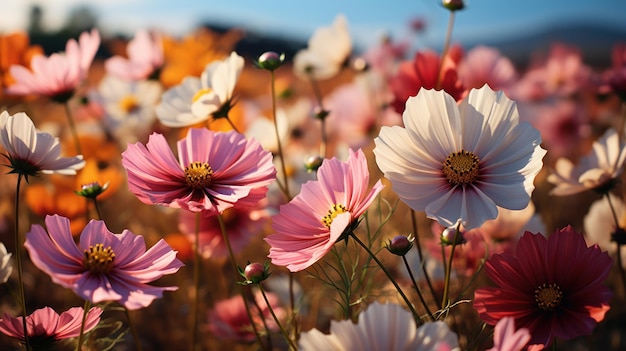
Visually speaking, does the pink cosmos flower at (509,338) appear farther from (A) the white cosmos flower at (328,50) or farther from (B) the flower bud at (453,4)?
Answer: (A) the white cosmos flower at (328,50)

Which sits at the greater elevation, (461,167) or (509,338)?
(461,167)

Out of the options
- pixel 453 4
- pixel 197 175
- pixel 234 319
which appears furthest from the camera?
pixel 234 319

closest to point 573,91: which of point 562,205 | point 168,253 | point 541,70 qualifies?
point 562,205

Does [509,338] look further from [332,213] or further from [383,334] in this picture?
[332,213]

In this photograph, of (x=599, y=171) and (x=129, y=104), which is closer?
(x=599, y=171)

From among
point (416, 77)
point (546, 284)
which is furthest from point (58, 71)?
point (546, 284)

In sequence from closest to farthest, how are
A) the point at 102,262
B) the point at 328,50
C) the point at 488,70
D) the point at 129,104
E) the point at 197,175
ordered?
the point at 102,262, the point at 197,175, the point at 328,50, the point at 488,70, the point at 129,104

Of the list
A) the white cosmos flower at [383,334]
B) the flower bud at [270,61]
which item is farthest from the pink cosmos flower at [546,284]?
the flower bud at [270,61]
